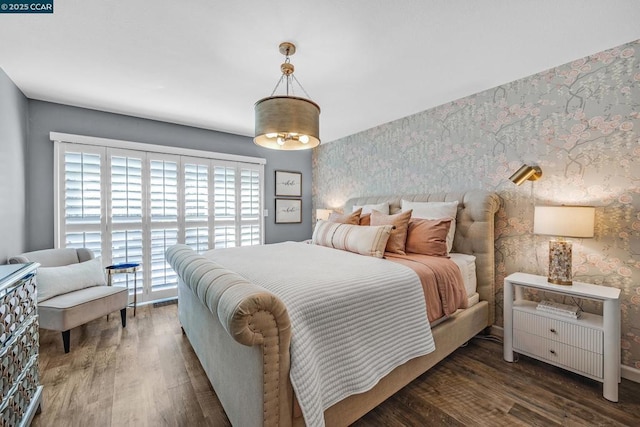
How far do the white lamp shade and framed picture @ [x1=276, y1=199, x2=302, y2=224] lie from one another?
349 centimetres

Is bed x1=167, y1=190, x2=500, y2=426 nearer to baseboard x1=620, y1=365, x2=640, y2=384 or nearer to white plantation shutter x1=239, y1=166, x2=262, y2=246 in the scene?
baseboard x1=620, y1=365, x2=640, y2=384

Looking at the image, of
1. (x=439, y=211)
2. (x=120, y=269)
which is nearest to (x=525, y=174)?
(x=439, y=211)

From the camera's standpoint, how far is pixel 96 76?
7.84 feet

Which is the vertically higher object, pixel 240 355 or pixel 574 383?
pixel 240 355

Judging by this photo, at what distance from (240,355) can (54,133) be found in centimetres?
328

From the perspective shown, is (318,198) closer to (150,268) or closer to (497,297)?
(150,268)

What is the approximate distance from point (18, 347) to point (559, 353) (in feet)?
10.7

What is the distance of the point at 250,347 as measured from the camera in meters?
1.17

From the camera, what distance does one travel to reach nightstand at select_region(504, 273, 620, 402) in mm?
1706

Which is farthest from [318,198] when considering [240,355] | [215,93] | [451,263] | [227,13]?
[240,355]

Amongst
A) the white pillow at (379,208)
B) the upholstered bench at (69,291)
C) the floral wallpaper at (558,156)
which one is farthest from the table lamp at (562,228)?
the upholstered bench at (69,291)

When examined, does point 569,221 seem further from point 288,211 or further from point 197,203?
point 197,203

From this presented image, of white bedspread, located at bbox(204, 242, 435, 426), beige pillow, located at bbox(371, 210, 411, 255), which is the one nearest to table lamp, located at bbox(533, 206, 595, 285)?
beige pillow, located at bbox(371, 210, 411, 255)

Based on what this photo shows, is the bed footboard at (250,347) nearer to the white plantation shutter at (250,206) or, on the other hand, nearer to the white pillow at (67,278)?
the white pillow at (67,278)
